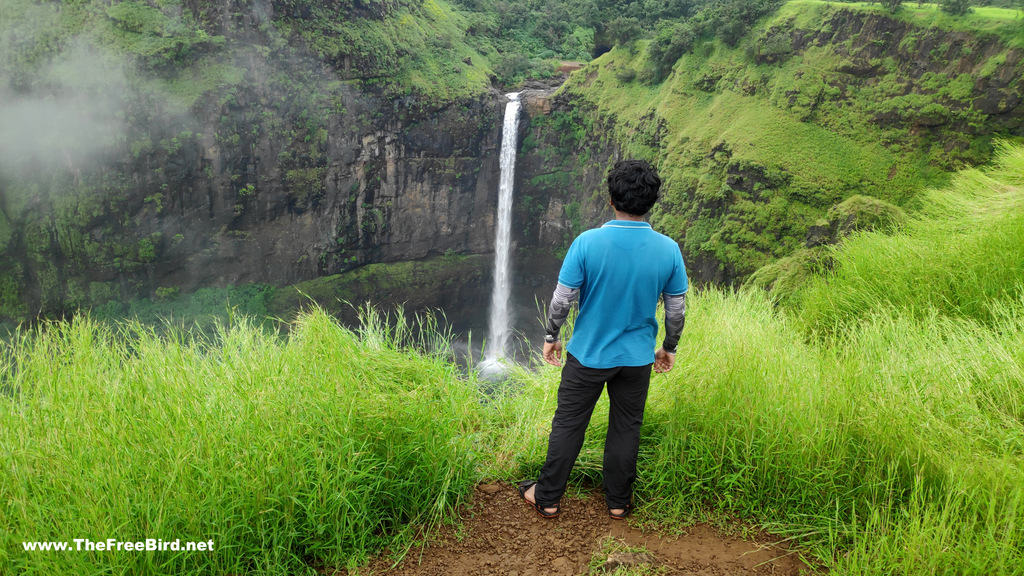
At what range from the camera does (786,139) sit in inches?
595

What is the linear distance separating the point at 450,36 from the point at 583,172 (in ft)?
35.7

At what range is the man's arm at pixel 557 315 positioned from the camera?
2588 millimetres

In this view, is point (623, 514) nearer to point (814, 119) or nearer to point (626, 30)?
point (814, 119)

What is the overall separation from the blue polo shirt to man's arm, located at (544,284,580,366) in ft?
0.14

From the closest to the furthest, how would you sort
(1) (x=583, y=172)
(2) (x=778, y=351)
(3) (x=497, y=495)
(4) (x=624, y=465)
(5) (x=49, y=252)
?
(4) (x=624, y=465) < (3) (x=497, y=495) < (2) (x=778, y=351) < (5) (x=49, y=252) < (1) (x=583, y=172)

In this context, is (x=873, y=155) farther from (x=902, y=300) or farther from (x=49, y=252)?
(x=49, y=252)

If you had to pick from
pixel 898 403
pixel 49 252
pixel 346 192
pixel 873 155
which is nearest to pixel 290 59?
pixel 346 192

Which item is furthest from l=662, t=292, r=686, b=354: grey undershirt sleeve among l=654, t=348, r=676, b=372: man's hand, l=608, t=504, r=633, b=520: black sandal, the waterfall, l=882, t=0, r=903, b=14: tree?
the waterfall

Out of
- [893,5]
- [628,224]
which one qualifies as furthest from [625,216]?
[893,5]

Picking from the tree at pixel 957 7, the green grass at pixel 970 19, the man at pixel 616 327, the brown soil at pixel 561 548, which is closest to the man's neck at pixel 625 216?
the man at pixel 616 327

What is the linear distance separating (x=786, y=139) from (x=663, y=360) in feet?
48.8

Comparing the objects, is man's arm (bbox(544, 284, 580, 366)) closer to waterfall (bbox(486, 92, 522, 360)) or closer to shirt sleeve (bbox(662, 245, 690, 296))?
shirt sleeve (bbox(662, 245, 690, 296))

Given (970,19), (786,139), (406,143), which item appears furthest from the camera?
(406,143)

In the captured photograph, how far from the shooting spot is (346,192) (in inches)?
977
